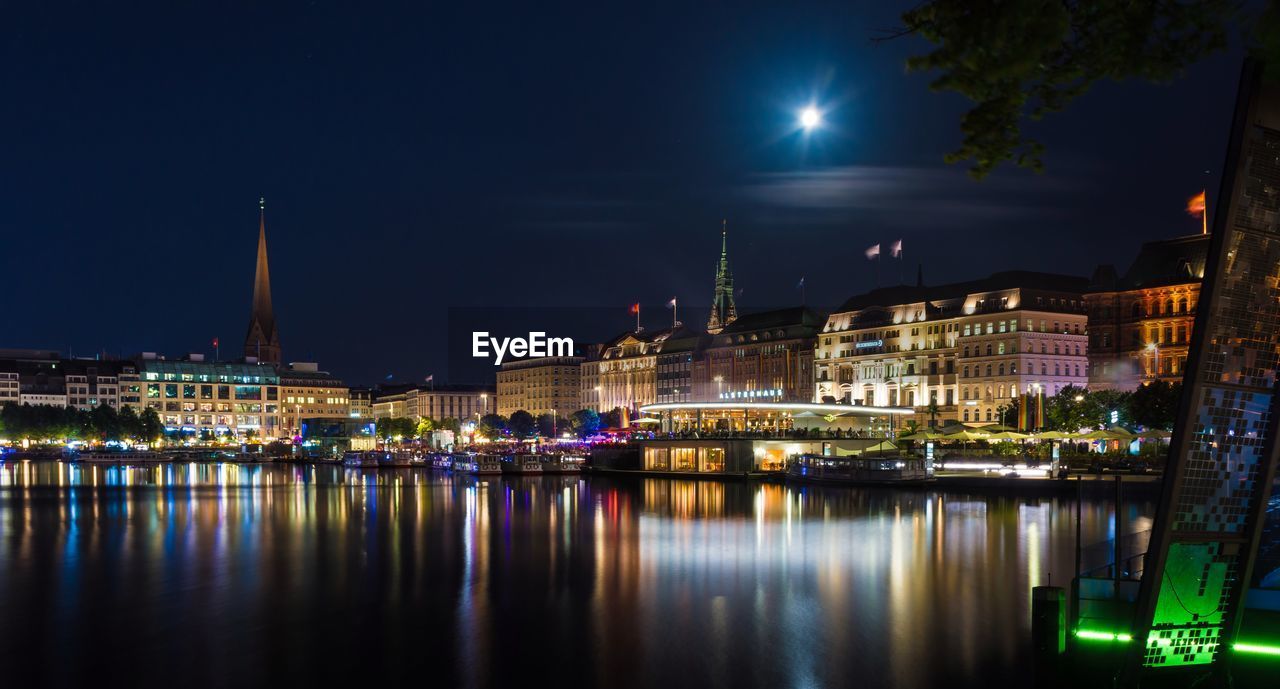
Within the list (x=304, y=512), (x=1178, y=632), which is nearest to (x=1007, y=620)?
(x=1178, y=632)

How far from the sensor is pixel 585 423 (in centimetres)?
17938

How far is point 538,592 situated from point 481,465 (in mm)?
78980

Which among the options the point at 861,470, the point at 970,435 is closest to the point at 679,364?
the point at 970,435

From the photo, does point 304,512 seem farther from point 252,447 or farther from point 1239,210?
point 252,447

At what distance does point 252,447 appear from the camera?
647 ft

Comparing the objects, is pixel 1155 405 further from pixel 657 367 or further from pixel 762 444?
pixel 657 367

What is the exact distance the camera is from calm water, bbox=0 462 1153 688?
81.4 ft

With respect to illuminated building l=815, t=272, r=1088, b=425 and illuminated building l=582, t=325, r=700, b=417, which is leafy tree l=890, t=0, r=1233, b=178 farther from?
illuminated building l=582, t=325, r=700, b=417

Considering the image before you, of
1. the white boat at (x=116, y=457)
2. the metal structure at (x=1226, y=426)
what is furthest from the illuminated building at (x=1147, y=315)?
the white boat at (x=116, y=457)

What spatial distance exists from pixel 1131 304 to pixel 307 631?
95498mm

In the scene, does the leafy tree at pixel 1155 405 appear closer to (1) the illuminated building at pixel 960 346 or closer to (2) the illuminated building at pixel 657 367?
(1) the illuminated building at pixel 960 346

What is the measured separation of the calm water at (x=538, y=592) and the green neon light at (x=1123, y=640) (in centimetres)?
324

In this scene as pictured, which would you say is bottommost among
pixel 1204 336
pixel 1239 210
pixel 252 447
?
pixel 252 447

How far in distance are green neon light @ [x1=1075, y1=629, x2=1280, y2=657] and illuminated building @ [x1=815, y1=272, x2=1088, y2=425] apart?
89642mm
